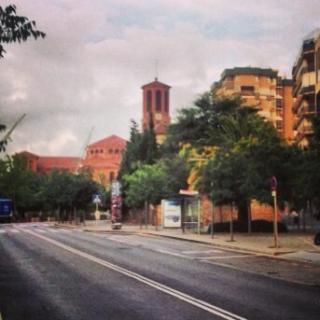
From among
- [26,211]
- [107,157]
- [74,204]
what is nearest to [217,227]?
[74,204]

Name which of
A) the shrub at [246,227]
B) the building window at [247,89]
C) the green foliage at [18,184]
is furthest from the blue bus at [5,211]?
the shrub at [246,227]

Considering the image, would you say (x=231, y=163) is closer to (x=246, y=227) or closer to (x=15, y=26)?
(x=246, y=227)

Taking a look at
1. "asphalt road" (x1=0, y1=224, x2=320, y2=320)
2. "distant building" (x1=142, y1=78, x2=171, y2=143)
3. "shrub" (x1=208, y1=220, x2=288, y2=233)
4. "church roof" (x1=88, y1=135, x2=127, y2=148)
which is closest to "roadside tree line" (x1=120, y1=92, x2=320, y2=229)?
"shrub" (x1=208, y1=220, x2=288, y2=233)

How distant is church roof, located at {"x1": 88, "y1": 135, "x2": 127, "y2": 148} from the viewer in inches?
7357

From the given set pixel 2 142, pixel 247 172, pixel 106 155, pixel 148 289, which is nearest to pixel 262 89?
pixel 247 172

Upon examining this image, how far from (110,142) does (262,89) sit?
88704mm

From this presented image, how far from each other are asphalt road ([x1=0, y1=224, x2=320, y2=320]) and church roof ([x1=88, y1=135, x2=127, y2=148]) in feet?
531

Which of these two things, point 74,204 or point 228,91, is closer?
point 74,204

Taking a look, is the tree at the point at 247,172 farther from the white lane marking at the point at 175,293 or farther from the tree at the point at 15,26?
the tree at the point at 15,26

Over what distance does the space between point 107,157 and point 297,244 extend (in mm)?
151506

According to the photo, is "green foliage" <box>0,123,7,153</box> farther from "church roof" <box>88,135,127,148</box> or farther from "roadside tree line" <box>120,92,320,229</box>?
"church roof" <box>88,135,127,148</box>

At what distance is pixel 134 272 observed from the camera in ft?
62.8

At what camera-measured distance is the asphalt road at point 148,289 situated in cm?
1188

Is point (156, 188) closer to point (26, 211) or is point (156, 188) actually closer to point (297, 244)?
point (297, 244)
